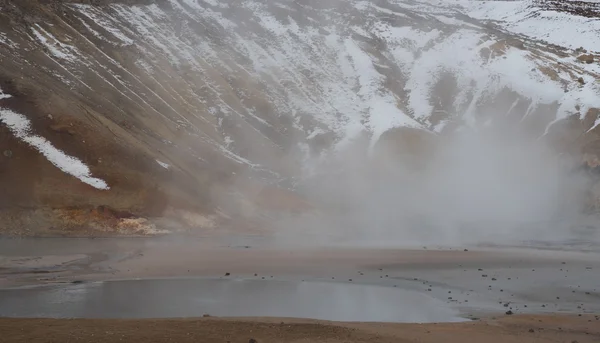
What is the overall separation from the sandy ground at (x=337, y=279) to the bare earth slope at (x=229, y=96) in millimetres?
10753

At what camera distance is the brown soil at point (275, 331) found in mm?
16375

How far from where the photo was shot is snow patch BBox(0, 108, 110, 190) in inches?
2357

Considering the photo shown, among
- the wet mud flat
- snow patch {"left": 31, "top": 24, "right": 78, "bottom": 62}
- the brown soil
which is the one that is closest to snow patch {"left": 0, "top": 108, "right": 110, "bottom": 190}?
the wet mud flat

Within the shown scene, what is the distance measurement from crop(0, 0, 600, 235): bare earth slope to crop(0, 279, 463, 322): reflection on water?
105ft

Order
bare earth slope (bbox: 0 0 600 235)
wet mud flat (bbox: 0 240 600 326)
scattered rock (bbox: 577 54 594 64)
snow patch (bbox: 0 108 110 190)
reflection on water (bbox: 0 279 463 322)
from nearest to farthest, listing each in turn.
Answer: reflection on water (bbox: 0 279 463 322) → wet mud flat (bbox: 0 240 600 326) → snow patch (bbox: 0 108 110 190) → bare earth slope (bbox: 0 0 600 235) → scattered rock (bbox: 577 54 594 64)

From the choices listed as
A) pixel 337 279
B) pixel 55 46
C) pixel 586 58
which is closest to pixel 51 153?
pixel 55 46

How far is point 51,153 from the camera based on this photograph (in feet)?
199

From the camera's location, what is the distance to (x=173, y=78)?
103875mm

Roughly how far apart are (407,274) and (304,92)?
88.8 metres

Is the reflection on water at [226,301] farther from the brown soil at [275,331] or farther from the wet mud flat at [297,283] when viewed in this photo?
the brown soil at [275,331]

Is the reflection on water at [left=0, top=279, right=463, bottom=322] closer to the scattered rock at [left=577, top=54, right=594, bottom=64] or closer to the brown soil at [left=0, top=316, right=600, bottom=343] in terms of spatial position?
the brown soil at [left=0, top=316, right=600, bottom=343]

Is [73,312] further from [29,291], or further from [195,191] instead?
[195,191]

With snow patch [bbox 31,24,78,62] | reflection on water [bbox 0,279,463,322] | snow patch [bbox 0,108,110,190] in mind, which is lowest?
snow patch [bbox 0,108,110,190]

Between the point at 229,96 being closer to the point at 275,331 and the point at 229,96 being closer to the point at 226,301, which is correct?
the point at 226,301
